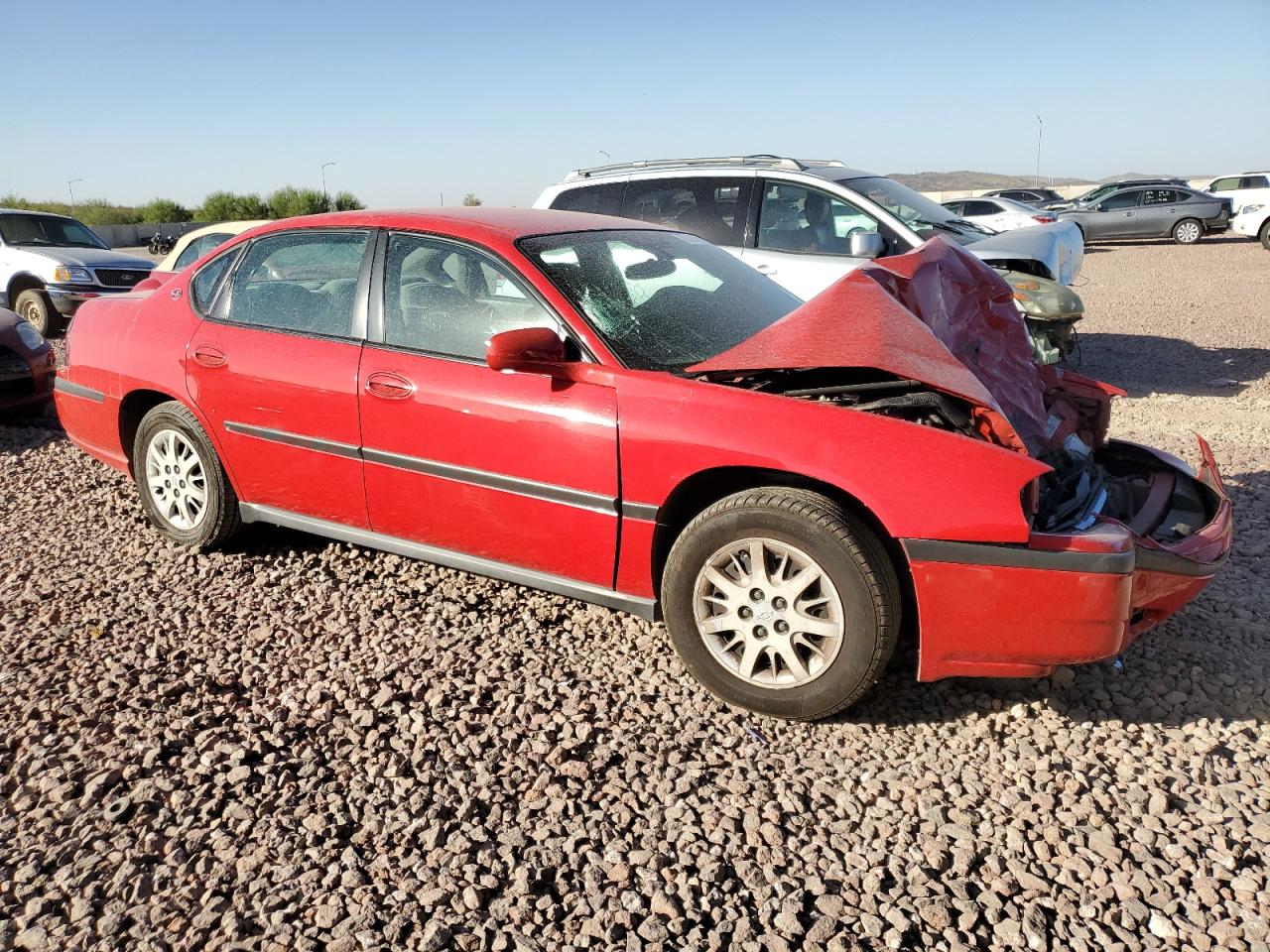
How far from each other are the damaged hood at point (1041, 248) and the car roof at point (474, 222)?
14.9ft

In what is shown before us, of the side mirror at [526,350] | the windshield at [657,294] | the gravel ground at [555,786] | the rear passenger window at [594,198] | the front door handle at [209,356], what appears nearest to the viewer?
the gravel ground at [555,786]

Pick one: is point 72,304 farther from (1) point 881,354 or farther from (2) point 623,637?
(1) point 881,354

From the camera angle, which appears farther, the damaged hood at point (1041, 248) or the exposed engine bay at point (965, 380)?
the damaged hood at point (1041, 248)

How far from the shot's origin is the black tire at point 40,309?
1169 centimetres

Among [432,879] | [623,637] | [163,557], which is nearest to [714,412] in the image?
[623,637]

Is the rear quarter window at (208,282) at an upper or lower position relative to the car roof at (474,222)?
lower

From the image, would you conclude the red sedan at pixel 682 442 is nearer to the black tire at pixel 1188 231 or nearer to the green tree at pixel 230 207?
the black tire at pixel 1188 231

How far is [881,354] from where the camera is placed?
297cm

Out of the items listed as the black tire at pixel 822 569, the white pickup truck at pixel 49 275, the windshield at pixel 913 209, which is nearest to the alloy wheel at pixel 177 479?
the black tire at pixel 822 569

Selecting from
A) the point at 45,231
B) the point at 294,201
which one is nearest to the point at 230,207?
the point at 294,201

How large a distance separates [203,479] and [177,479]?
19 cm

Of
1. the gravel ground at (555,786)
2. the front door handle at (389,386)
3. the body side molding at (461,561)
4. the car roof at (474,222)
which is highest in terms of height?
the car roof at (474,222)

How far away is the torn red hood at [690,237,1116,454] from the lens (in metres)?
2.96

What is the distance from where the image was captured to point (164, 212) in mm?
45750
